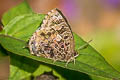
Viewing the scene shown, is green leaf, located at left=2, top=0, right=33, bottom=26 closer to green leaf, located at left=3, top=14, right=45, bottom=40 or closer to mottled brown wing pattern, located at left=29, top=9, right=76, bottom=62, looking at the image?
green leaf, located at left=3, top=14, right=45, bottom=40

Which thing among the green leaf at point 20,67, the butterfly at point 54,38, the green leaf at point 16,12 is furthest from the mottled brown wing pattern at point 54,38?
the green leaf at point 16,12

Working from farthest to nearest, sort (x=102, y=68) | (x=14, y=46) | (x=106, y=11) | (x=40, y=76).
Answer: (x=106, y=11) → (x=40, y=76) → (x=14, y=46) → (x=102, y=68)

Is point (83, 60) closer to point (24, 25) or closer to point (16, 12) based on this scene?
point (24, 25)

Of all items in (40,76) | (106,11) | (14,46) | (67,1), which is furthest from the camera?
(106,11)

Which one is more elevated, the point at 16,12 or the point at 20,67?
the point at 16,12

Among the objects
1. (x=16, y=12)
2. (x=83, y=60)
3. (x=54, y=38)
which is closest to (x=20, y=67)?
(x=54, y=38)

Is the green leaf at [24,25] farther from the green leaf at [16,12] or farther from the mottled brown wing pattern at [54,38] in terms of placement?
the green leaf at [16,12]

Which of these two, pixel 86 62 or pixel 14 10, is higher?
pixel 14 10

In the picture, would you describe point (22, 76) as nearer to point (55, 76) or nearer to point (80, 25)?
point (55, 76)

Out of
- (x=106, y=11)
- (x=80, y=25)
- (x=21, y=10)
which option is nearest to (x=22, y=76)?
(x=21, y=10)
